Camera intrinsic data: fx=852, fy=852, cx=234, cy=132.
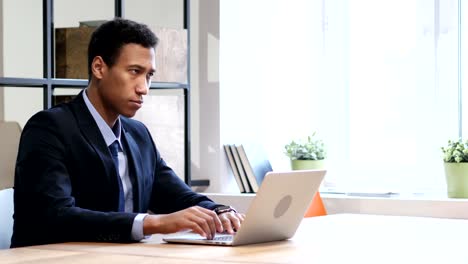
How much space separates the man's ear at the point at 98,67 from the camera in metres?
2.79

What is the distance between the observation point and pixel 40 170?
2.45 meters

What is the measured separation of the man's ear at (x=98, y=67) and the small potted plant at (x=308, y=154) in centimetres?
222

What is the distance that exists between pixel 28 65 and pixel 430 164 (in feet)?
7.30

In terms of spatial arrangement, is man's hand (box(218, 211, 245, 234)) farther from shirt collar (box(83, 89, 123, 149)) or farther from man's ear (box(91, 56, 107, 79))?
man's ear (box(91, 56, 107, 79))

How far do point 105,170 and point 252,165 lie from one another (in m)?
2.25

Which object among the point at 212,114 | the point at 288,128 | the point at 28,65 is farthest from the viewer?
the point at 288,128

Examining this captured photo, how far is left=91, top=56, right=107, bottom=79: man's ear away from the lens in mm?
2785

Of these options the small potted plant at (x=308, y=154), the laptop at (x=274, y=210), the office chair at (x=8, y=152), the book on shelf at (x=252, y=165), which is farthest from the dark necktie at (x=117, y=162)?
the small potted plant at (x=308, y=154)

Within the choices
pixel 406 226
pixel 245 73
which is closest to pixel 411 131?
pixel 245 73

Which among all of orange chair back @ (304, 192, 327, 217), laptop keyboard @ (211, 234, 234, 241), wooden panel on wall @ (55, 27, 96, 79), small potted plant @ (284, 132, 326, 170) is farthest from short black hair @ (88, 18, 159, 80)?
small potted plant @ (284, 132, 326, 170)

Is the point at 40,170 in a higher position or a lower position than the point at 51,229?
higher

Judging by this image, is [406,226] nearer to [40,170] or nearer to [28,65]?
[40,170]

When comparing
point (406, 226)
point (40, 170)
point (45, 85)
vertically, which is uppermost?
point (45, 85)

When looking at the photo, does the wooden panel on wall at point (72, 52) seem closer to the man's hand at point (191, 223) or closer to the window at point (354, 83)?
the window at point (354, 83)
